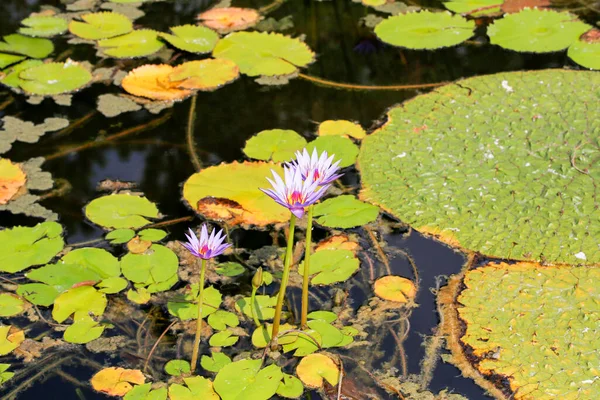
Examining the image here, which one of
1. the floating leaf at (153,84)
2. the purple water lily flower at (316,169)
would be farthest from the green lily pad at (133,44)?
the purple water lily flower at (316,169)

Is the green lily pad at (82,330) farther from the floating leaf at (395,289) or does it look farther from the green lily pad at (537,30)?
the green lily pad at (537,30)

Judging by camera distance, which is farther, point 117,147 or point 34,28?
point 34,28

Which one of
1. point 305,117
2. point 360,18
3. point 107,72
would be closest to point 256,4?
point 360,18

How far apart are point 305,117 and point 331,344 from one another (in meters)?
1.72

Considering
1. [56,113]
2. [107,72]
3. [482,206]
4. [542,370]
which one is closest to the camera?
[542,370]

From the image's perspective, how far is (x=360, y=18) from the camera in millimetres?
5059

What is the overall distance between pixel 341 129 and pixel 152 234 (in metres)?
1.20

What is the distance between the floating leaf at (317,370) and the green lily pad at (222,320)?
12.6 inches

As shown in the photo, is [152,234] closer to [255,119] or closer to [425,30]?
[255,119]

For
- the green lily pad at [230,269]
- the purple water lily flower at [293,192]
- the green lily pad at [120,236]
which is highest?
the purple water lily flower at [293,192]

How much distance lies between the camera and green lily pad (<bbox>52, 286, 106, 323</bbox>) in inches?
107

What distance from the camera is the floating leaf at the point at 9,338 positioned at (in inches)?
102

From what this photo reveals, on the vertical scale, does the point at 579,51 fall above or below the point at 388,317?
above

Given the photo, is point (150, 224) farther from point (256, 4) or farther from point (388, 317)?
point (256, 4)
